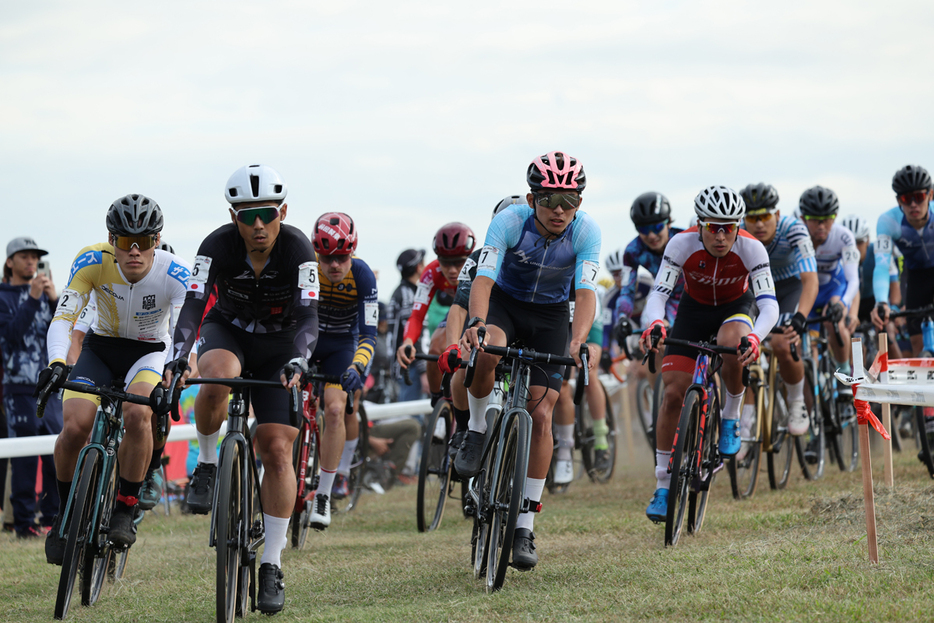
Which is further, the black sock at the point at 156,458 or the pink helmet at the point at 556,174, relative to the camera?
the black sock at the point at 156,458

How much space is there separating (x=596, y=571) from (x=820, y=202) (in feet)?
20.3

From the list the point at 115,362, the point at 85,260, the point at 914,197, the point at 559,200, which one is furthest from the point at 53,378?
the point at 914,197

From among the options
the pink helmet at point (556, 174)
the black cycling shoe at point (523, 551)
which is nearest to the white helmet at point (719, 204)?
the pink helmet at point (556, 174)

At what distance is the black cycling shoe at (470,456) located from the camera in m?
6.32

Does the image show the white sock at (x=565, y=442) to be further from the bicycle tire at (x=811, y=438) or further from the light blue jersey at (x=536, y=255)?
the light blue jersey at (x=536, y=255)

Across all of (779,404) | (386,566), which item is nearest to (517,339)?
(386,566)

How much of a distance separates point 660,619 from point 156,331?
3661mm

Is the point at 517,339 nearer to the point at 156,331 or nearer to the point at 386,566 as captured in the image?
the point at 386,566

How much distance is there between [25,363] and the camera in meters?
9.34

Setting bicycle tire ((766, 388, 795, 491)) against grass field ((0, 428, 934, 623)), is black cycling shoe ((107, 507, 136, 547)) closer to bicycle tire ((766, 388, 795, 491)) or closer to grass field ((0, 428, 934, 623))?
grass field ((0, 428, 934, 623))

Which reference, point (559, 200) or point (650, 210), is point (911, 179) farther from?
point (559, 200)

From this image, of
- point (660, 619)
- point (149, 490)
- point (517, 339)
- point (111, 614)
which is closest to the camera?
point (660, 619)

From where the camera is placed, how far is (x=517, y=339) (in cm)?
695

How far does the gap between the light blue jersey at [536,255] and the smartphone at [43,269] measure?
481cm
